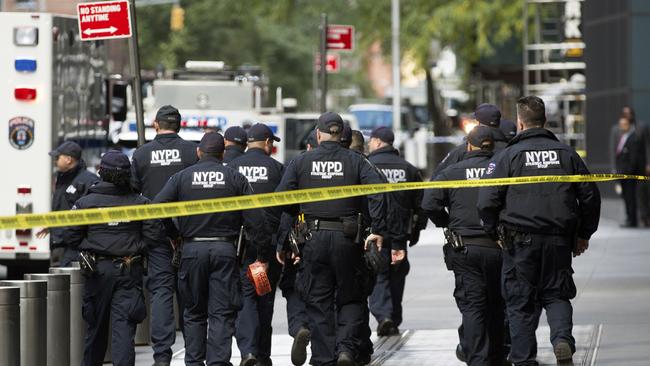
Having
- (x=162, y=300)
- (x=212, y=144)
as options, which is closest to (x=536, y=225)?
(x=212, y=144)

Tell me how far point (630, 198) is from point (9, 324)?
18.3 metres

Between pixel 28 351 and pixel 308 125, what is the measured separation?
60.4ft

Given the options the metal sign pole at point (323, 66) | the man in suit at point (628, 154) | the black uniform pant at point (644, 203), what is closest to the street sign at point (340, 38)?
the metal sign pole at point (323, 66)

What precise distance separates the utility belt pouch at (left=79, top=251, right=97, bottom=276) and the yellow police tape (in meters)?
0.44

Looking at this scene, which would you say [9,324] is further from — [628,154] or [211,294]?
[628,154]

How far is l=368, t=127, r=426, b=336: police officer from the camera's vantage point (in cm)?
1465

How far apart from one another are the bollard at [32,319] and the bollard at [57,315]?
2.25ft

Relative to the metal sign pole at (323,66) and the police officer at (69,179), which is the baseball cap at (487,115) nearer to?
the police officer at (69,179)

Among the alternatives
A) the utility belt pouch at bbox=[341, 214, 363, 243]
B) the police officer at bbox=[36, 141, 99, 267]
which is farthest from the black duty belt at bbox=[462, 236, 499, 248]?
the police officer at bbox=[36, 141, 99, 267]

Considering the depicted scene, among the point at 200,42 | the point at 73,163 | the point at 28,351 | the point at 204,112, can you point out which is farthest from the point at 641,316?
the point at 200,42

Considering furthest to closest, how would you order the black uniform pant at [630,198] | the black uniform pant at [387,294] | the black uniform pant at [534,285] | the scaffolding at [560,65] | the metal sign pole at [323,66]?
1. the scaffolding at [560,65]
2. the black uniform pant at [630,198]
3. the metal sign pole at [323,66]
4. the black uniform pant at [387,294]
5. the black uniform pant at [534,285]

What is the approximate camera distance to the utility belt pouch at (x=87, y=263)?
1135 cm

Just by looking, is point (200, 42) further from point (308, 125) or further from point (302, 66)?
point (308, 125)

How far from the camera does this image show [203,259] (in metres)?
11.4
